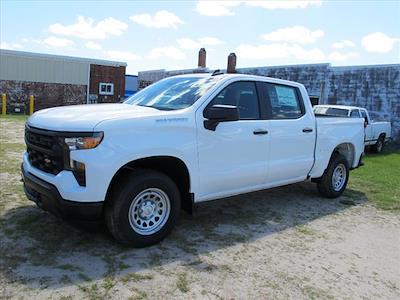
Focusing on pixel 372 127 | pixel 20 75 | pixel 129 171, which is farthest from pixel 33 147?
pixel 20 75

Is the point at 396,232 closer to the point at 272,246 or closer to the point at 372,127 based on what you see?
the point at 272,246

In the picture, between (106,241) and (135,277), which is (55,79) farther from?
(135,277)

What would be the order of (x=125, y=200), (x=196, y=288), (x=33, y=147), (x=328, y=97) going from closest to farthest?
(x=196, y=288) < (x=125, y=200) < (x=33, y=147) < (x=328, y=97)

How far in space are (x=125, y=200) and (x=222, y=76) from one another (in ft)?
7.09

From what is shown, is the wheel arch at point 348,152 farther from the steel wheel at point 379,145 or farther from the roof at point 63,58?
the roof at point 63,58

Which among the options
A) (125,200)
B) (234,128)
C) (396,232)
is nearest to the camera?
(125,200)

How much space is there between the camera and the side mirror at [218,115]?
15.8 feet

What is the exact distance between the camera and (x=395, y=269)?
4543 millimetres

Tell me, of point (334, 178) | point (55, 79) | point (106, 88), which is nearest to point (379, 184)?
point (334, 178)

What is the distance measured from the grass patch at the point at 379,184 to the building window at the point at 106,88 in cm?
2315

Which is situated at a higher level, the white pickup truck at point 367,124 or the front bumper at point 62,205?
the white pickup truck at point 367,124

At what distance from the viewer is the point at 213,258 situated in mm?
4379

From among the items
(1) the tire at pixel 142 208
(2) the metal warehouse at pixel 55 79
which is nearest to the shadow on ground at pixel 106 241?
(1) the tire at pixel 142 208

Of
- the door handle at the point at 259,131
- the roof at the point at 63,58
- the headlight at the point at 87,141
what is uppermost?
the roof at the point at 63,58
